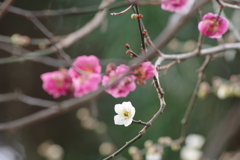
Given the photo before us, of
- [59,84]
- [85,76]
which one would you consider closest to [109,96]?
[59,84]

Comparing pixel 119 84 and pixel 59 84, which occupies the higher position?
pixel 59 84

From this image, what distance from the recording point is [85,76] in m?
0.61

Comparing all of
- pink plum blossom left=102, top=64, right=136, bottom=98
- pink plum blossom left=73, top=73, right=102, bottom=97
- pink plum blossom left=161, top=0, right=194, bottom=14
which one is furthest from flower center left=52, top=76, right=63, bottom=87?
pink plum blossom left=161, top=0, right=194, bottom=14

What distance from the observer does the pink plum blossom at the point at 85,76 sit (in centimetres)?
61

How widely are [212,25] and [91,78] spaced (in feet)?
0.92

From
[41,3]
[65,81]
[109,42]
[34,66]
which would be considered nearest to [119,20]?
[109,42]

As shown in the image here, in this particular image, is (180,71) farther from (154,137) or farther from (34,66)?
(34,66)

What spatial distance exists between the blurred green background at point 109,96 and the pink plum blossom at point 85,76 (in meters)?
0.65

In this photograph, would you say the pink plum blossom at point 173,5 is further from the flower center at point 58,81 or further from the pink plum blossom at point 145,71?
the flower center at point 58,81

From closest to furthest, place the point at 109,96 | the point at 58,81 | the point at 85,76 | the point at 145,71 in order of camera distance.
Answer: the point at 145,71 < the point at 85,76 < the point at 58,81 < the point at 109,96

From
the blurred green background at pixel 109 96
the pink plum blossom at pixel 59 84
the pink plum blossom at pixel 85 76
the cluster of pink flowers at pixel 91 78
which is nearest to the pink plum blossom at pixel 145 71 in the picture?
the cluster of pink flowers at pixel 91 78

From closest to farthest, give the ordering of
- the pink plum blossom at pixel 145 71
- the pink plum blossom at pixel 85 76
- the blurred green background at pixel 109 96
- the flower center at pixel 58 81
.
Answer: the pink plum blossom at pixel 145 71, the pink plum blossom at pixel 85 76, the flower center at pixel 58 81, the blurred green background at pixel 109 96

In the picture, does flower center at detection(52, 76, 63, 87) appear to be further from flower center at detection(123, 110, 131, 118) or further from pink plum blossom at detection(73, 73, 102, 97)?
flower center at detection(123, 110, 131, 118)

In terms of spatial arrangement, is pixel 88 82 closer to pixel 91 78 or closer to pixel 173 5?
pixel 91 78
